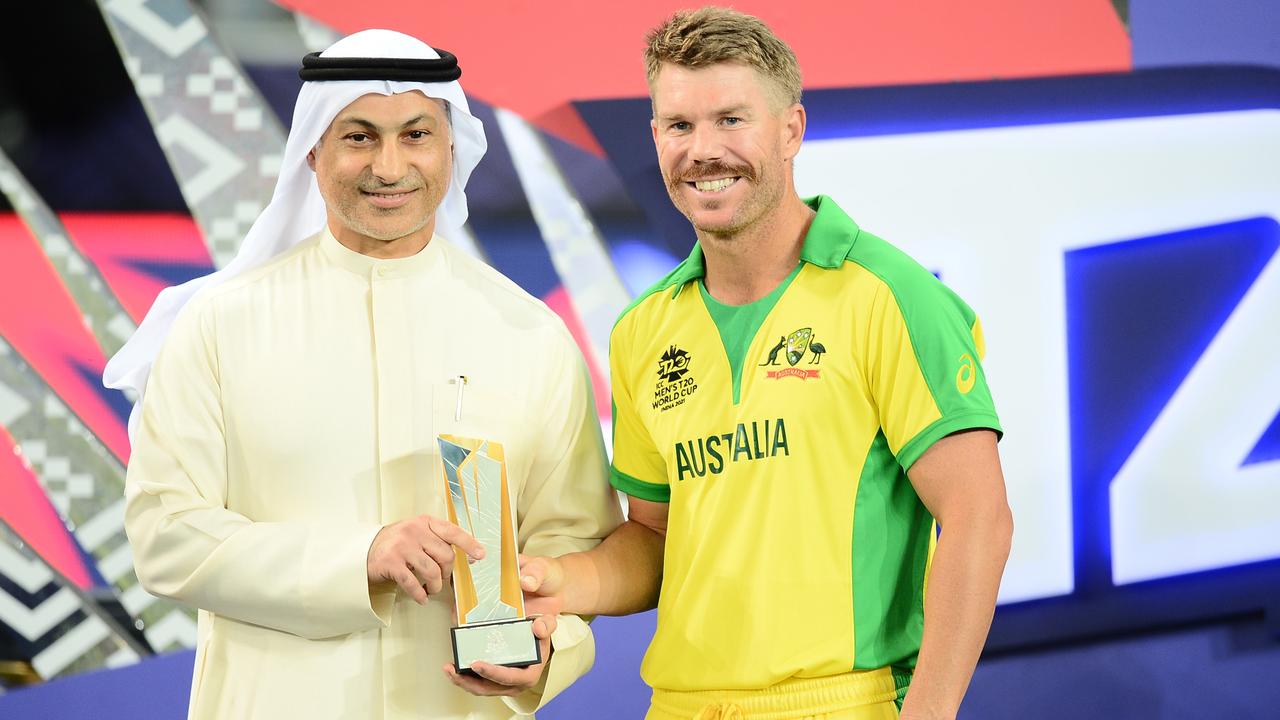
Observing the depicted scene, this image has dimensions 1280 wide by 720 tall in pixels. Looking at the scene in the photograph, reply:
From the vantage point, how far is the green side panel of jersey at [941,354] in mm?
1840

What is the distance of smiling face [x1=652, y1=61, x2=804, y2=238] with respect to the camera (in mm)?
1982

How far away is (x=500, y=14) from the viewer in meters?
3.38

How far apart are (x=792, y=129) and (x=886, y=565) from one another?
701 mm

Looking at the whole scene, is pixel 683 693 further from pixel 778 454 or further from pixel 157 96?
pixel 157 96

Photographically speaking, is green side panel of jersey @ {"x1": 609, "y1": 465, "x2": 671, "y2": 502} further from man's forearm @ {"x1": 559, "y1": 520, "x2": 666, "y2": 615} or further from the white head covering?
the white head covering

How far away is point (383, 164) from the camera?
207 centimetres

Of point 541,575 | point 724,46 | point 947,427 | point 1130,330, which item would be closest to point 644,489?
point 541,575

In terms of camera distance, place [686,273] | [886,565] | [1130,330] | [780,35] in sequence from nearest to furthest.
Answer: [886,565] < [686,273] < [780,35] < [1130,330]

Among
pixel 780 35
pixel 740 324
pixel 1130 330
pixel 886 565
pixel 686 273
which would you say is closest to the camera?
pixel 886 565

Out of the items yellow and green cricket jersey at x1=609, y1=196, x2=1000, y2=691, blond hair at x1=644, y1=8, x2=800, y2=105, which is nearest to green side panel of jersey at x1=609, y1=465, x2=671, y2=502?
yellow and green cricket jersey at x1=609, y1=196, x2=1000, y2=691

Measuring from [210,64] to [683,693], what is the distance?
2.09 metres

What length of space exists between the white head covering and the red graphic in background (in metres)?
1.14

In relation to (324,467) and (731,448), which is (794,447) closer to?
(731,448)

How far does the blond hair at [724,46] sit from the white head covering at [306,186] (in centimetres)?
36
